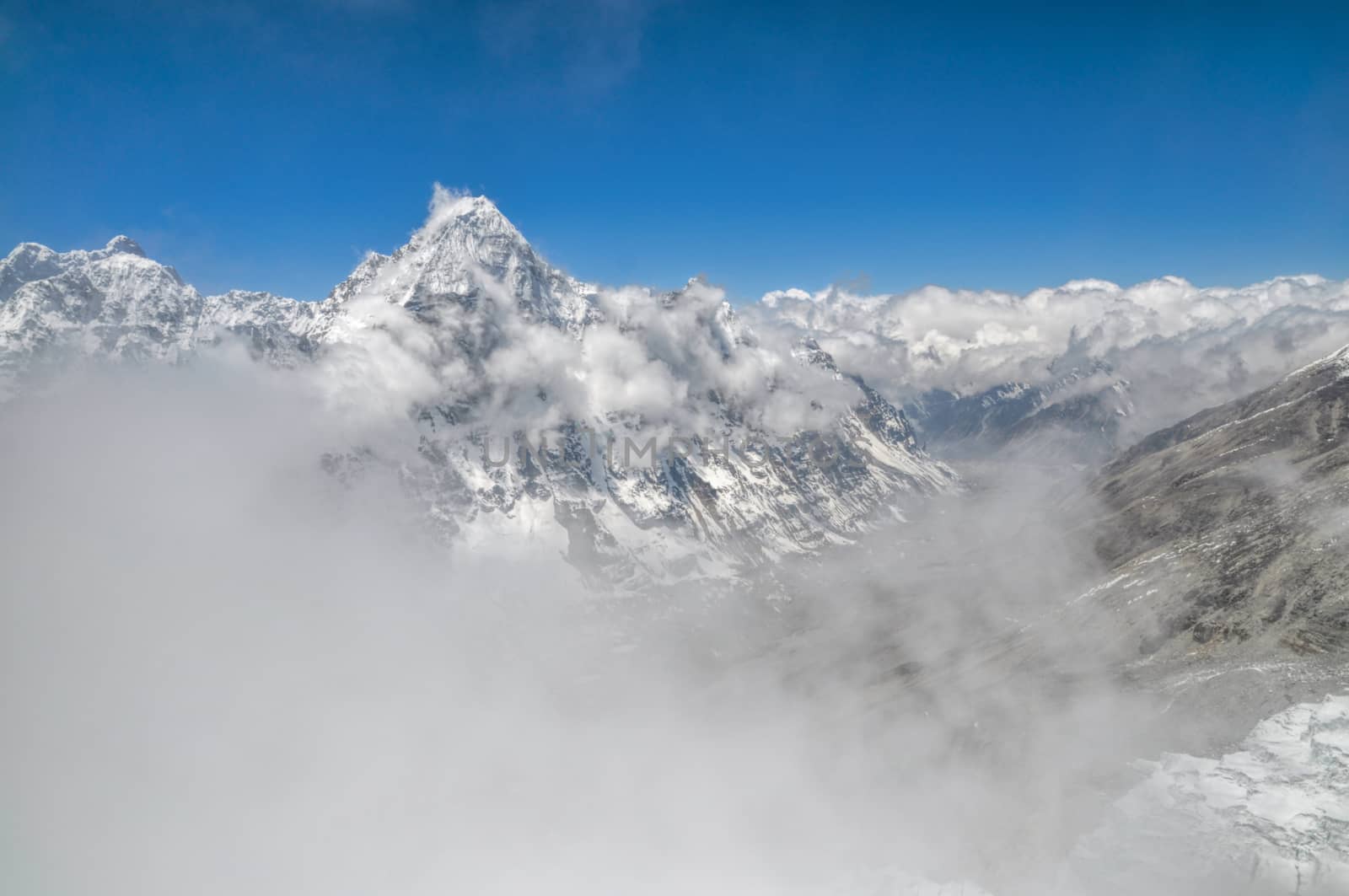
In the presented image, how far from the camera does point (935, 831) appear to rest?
13962 centimetres

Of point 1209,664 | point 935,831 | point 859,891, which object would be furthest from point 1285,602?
point 859,891

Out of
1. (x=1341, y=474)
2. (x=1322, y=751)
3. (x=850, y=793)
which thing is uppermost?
(x=1341, y=474)

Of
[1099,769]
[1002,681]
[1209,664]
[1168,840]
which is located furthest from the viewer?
[1002,681]

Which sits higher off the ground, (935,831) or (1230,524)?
(1230,524)

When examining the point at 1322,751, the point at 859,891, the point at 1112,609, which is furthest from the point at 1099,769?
the point at 1112,609

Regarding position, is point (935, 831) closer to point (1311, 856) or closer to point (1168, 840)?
point (1168, 840)

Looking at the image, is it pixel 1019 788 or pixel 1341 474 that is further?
pixel 1341 474

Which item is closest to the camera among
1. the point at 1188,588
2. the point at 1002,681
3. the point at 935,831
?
the point at 935,831

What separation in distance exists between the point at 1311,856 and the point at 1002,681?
99059 millimetres

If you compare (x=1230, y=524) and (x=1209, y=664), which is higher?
(x=1230, y=524)

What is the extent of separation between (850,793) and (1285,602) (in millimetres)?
108488

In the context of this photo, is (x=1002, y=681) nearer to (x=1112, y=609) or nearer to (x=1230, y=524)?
(x=1112, y=609)

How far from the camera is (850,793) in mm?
188625

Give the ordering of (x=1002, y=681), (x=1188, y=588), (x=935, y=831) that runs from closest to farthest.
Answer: (x=935, y=831) < (x=1188, y=588) < (x=1002, y=681)
